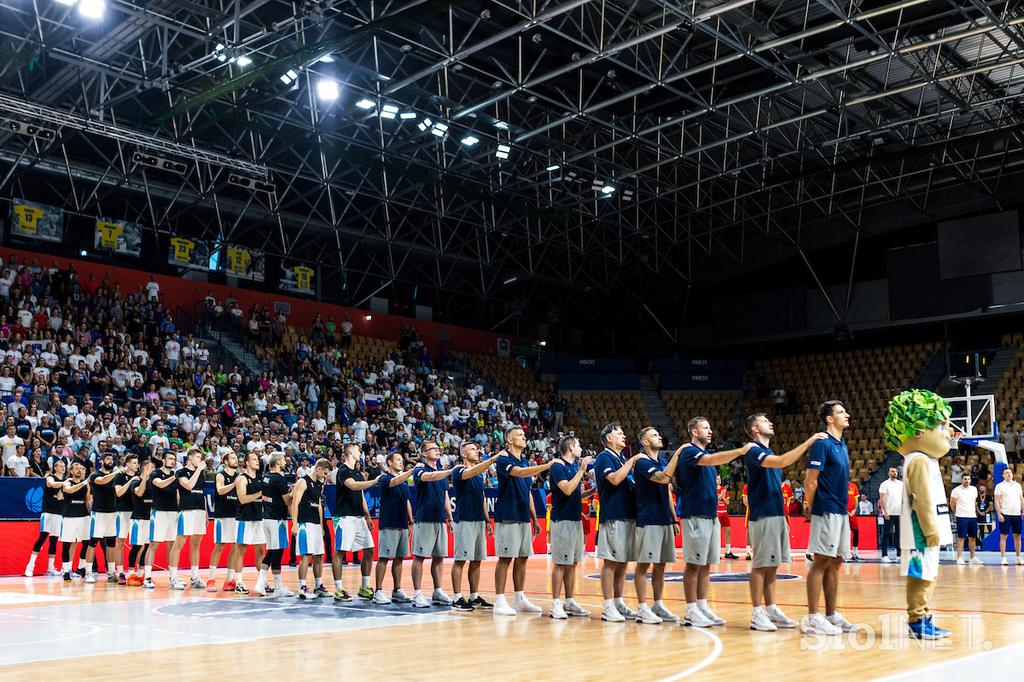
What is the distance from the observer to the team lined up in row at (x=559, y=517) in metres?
8.99

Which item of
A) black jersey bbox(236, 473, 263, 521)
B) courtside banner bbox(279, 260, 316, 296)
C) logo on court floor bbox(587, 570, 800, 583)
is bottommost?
logo on court floor bbox(587, 570, 800, 583)

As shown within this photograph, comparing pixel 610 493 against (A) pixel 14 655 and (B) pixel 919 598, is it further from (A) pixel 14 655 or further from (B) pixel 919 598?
(A) pixel 14 655

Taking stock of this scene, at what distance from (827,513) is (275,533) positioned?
7.53 meters

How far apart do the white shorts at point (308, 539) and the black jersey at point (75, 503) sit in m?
5.71

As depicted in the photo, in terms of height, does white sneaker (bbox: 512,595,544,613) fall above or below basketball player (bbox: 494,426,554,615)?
below

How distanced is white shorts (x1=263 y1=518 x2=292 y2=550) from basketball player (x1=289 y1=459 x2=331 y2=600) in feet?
1.23

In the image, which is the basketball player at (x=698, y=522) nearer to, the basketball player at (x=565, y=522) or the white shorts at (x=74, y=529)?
the basketball player at (x=565, y=522)

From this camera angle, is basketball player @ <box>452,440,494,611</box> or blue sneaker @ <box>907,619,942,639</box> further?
basketball player @ <box>452,440,494,611</box>

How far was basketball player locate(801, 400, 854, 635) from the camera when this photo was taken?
873cm

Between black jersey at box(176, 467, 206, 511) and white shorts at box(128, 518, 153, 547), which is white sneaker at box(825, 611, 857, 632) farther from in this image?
→ white shorts at box(128, 518, 153, 547)

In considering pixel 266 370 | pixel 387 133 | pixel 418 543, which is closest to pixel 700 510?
pixel 418 543

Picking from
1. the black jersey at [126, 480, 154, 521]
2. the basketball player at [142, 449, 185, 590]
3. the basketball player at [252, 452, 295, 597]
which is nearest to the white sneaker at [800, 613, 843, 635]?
the basketball player at [252, 452, 295, 597]

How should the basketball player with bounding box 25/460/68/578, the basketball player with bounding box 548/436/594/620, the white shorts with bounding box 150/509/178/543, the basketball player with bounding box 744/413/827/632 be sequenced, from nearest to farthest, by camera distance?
the basketball player with bounding box 744/413/827/632 → the basketball player with bounding box 548/436/594/620 → the white shorts with bounding box 150/509/178/543 → the basketball player with bounding box 25/460/68/578

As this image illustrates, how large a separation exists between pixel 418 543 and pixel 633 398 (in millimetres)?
26006
